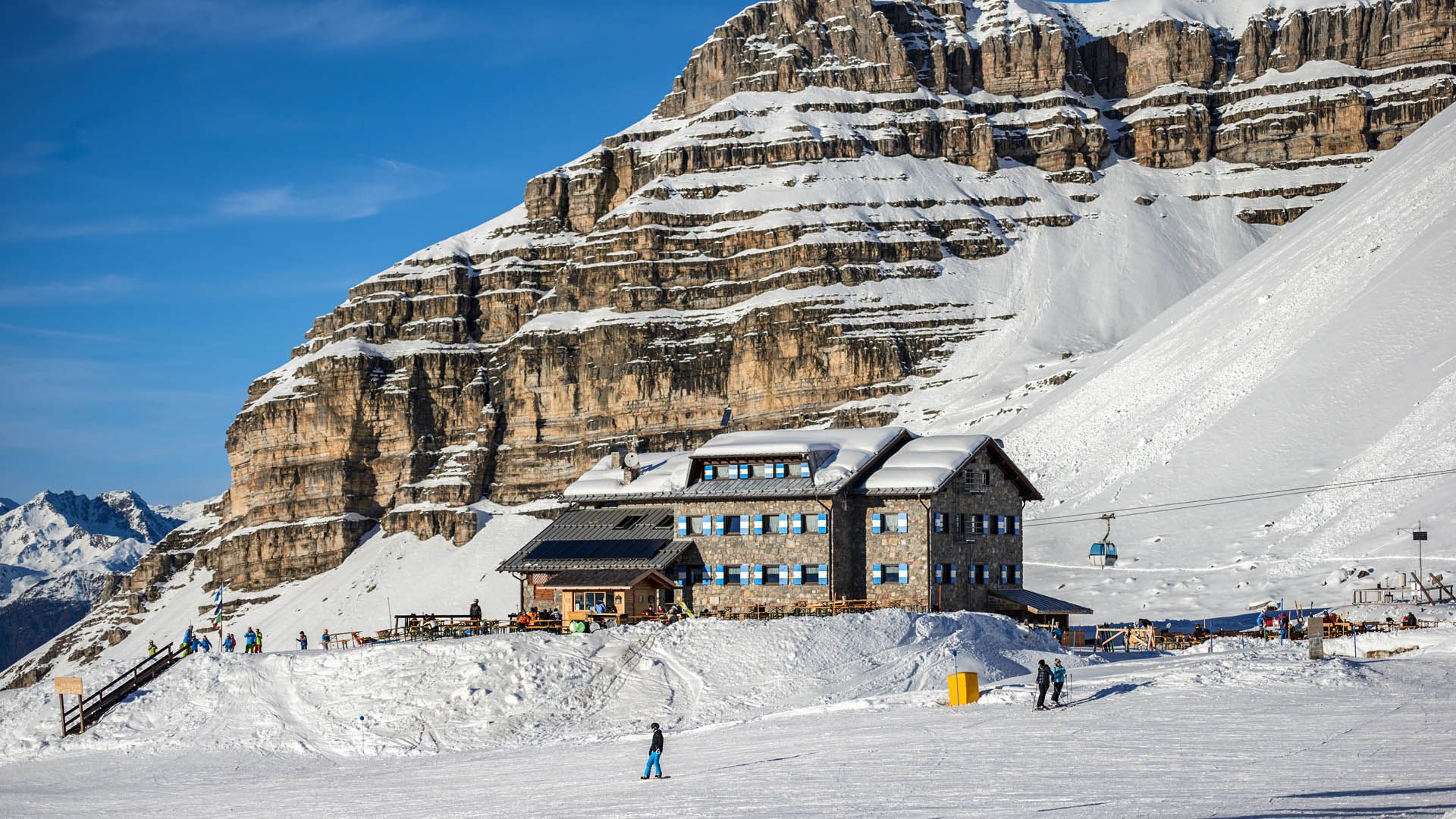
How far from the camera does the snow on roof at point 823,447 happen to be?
227ft

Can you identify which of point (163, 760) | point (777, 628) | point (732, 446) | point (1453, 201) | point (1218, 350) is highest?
point (1453, 201)

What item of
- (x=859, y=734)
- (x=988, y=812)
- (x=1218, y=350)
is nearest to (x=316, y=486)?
(x=1218, y=350)

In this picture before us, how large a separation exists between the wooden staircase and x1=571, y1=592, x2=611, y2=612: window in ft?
53.6

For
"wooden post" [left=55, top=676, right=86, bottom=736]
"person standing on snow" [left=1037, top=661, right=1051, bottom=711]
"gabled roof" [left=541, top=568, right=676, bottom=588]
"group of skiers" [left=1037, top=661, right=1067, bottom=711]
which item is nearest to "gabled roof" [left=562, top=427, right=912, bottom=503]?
"gabled roof" [left=541, top=568, right=676, bottom=588]

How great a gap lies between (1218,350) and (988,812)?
103840mm

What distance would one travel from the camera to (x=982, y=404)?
15400cm

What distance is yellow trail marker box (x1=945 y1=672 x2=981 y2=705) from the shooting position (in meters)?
46.9

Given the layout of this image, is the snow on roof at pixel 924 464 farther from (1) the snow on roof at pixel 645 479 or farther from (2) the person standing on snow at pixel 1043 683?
(2) the person standing on snow at pixel 1043 683

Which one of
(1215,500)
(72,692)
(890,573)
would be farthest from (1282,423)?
(72,692)

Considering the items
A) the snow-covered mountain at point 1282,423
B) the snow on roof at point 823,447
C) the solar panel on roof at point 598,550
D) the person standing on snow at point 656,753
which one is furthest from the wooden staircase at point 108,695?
the snow-covered mountain at point 1282,423

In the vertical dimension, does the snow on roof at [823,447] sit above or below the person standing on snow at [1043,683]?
above

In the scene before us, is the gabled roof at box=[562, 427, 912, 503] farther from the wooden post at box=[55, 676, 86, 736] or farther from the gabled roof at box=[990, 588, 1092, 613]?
the wooden post at box=[55, 676, 86, 736]

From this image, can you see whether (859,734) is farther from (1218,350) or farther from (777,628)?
(1218,350)

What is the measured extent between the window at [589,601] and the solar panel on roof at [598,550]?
1662mm
